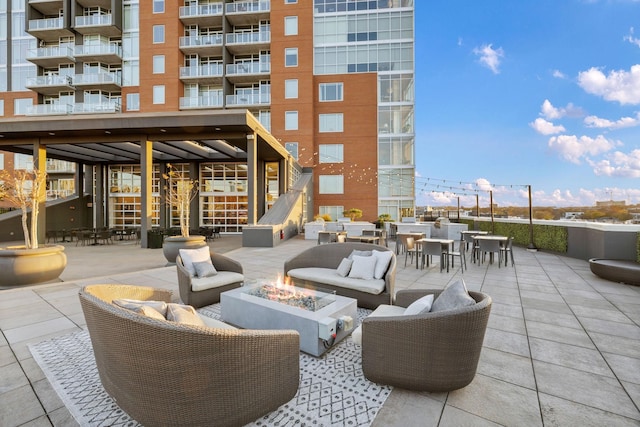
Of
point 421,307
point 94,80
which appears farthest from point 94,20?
point 421,307

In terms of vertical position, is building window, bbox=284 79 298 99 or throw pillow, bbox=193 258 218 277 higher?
building window, bbox=284 79 298 99

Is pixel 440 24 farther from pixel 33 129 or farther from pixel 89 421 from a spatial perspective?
pixel 89 421

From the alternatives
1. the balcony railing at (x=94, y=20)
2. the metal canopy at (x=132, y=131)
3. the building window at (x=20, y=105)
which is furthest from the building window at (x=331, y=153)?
the building window at (x=20, y=105)

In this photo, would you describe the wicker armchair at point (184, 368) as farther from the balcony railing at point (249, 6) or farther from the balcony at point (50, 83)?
the balcony at point (50, 83)

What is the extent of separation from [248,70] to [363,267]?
19423mm

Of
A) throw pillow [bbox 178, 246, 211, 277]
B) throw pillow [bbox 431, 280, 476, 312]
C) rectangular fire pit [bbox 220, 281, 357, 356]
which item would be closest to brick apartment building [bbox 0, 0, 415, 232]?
throw pillow [bbox 178, 246, 211, 277]

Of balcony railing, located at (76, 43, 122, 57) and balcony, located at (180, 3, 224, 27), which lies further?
balcony railing, located at (76, 43, 122, 57)

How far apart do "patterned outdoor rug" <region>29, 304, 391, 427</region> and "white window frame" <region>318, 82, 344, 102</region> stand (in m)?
18.9

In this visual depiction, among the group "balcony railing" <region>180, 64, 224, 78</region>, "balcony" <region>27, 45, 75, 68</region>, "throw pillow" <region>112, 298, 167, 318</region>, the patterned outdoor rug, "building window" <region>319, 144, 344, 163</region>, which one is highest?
"balcony" <region>27, 45, 75, 68</region>

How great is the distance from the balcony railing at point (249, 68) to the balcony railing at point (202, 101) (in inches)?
76.0

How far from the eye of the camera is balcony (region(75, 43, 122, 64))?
19734mm

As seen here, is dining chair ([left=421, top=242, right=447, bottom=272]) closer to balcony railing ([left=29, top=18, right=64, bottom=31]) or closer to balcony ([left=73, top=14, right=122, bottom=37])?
balcony ([left=73, top=14, right=122, bottom=37])

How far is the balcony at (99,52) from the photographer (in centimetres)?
1973

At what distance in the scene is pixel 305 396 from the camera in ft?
7.03
